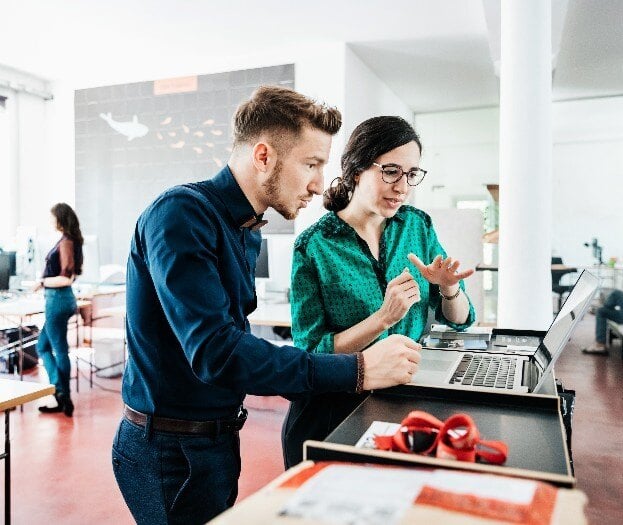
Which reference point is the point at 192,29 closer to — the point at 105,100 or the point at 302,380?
the point at 105,100

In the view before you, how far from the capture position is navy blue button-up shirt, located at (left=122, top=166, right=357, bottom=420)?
3.01 ft

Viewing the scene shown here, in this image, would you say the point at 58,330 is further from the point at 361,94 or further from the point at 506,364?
the point at 361,94

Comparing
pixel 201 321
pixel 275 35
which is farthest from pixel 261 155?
Result: pixel 275 35

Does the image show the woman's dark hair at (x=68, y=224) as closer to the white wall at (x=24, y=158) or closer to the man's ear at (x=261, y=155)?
the white wall at (x=24, y=158)

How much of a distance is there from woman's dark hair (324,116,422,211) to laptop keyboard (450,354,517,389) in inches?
21.4

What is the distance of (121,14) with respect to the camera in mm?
4793

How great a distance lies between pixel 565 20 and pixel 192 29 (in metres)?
3.39

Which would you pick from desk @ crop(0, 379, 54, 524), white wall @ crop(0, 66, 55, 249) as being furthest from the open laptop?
white wall @ crop(0, 66, 55, 249)

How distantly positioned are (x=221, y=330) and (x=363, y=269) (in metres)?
0.61

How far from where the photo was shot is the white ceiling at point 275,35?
4703 millimetres

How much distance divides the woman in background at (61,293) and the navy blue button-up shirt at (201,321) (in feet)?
10.3

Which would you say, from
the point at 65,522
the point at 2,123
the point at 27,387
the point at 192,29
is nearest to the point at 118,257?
the point at 2,123

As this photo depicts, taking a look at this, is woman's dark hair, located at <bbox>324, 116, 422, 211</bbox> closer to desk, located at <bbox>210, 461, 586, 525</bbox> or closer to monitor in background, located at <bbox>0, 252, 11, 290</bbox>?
desk, located at <bbox>210, 461, 586, 525</bbox>

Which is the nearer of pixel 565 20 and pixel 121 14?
pixel 121 14
